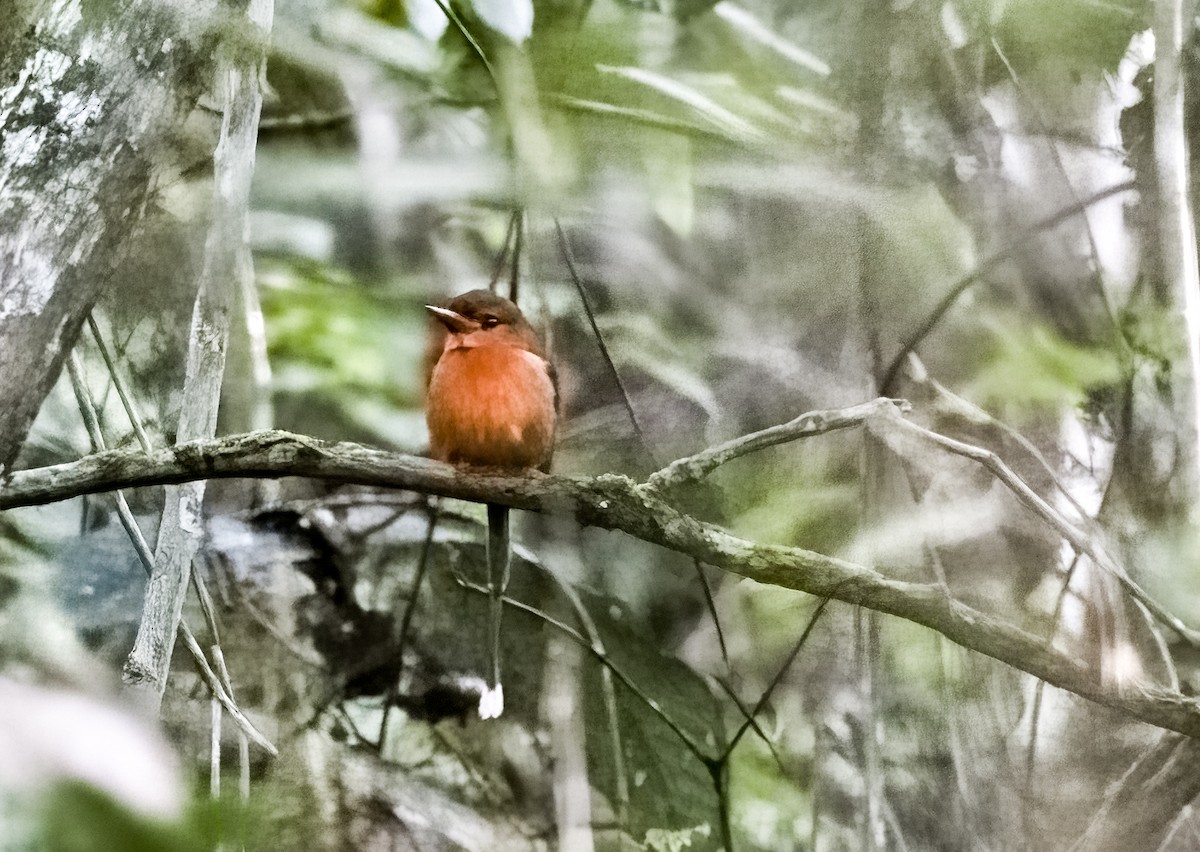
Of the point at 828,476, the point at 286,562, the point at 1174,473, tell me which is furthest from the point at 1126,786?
the point at 286,562

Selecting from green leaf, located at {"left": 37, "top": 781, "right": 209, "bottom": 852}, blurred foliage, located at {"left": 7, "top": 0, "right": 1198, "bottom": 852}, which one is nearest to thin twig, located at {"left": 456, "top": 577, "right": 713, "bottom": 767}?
blurred foliage, located at {"left": 7, "top": 0, "right": 1198, "bottom": 852}

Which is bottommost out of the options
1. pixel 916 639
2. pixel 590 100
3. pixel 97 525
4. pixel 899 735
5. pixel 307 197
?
pixel 899 735

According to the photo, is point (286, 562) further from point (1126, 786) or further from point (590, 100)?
point (1126, 786)

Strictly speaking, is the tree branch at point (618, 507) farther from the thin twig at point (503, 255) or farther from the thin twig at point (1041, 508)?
the thin twig at point (503, 255)

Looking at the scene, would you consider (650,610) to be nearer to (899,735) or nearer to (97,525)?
(899,735)

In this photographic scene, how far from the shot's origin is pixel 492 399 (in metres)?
1.12

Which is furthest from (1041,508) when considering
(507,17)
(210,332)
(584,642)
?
(210,332)

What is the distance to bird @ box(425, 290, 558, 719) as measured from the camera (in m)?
1.12

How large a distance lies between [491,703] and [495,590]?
A: 5.0 inches

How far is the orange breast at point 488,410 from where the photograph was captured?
44.2 inches

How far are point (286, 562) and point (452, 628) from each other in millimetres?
205

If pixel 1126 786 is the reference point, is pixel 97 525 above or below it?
above

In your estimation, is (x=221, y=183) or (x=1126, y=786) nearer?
(x=1126, y=786)

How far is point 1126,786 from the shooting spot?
1.05m
